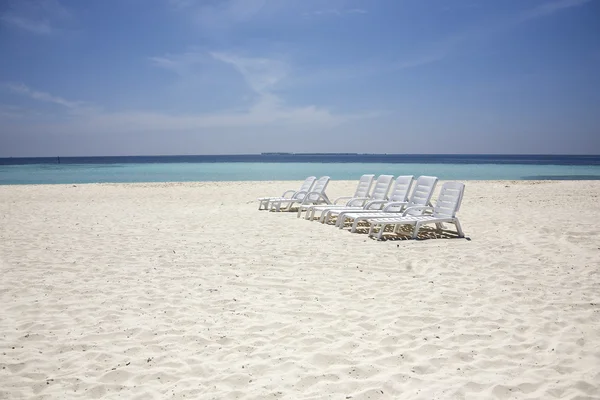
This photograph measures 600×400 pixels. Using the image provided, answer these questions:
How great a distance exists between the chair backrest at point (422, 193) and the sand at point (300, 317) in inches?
56.9

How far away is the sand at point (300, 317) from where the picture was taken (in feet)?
9.86

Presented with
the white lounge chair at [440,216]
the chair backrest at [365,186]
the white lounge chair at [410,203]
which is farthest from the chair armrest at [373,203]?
the white lounge chair at [440,216]

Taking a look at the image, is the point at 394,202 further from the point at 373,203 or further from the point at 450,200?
the point at 450,200

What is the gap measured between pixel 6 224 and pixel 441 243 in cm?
902

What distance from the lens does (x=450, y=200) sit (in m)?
8.38

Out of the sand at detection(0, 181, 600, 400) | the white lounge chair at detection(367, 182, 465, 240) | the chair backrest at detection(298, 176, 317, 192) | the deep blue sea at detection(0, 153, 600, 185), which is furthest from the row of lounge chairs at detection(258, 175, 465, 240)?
the deep blue sea at detection(0, 153, 600, 185)

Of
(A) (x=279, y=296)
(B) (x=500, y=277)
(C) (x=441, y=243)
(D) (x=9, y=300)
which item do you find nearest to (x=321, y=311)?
(A) (x=279, y=296)

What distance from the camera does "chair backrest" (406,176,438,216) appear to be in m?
9.04

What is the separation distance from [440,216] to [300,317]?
4.93 m

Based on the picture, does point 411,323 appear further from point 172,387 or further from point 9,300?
point 9,300

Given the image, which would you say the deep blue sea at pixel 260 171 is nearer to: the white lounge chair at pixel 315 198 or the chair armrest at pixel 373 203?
the white lounge chair at pixel 315 198

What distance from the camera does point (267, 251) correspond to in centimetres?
690

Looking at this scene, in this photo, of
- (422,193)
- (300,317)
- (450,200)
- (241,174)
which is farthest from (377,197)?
(241,174)

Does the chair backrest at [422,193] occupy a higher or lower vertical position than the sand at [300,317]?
higher
